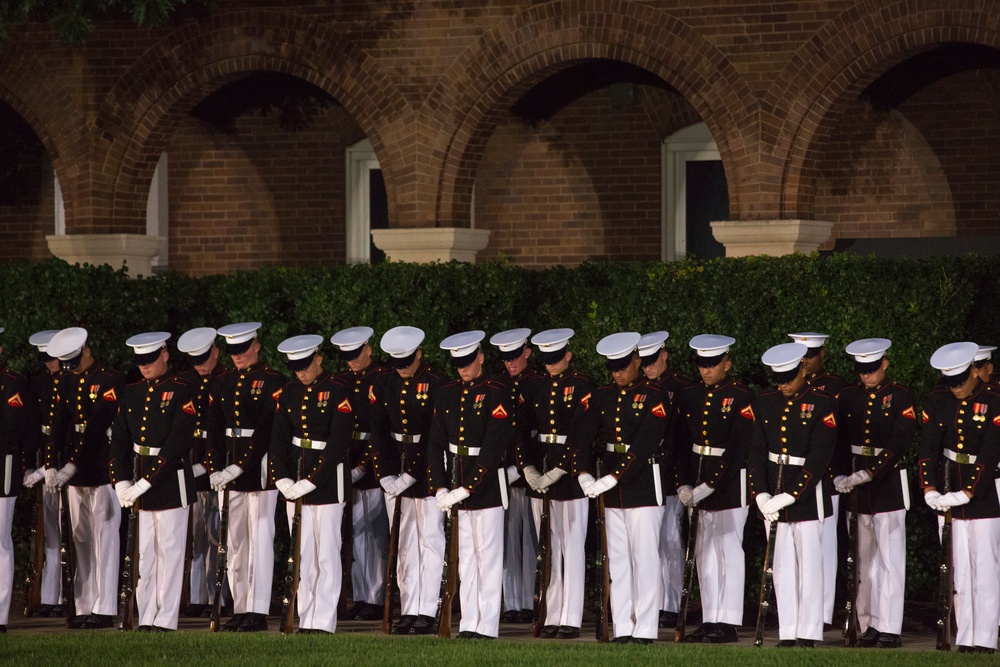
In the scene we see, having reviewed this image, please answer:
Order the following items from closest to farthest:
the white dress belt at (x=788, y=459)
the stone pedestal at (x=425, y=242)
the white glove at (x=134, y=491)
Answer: the white dress belt at (x=788, y=459) < the white glove at (x=134, y=491) < the stone pedestal at (x=425, y=242)

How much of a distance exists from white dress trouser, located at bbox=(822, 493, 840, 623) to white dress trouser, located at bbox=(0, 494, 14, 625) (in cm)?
508

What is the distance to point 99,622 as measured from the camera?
1093 cm

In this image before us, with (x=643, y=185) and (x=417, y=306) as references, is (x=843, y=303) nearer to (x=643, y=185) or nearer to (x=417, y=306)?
(x=417, y=306)

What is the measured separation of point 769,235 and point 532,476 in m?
5.31

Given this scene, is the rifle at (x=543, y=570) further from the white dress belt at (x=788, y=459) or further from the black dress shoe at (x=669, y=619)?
the white dress belt at (x=788, y=459)

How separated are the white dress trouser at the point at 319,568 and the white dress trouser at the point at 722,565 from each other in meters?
2.27

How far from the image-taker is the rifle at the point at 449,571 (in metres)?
10.1

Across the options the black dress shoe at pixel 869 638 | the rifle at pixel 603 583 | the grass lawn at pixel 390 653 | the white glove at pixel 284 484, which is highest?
the white glove at pixel 284 484

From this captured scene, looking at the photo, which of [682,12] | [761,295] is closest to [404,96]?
[682,12]

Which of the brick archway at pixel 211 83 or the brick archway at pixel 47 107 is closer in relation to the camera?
the brick archway at pixel 211 83

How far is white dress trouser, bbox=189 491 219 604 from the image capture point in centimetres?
1154

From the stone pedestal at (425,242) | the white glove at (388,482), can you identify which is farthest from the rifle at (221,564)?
the stone pedestal at (425,242)

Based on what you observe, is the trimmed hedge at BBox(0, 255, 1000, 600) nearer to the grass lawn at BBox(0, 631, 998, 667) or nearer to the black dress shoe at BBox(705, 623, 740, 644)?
the black dress shoe at BBox(705, 623, 740, 644)

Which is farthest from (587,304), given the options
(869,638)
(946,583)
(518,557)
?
(946,583)
